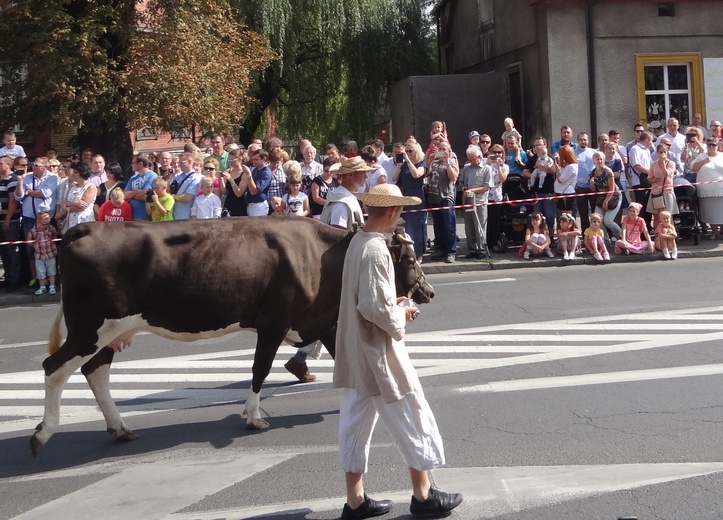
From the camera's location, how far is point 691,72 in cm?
2472

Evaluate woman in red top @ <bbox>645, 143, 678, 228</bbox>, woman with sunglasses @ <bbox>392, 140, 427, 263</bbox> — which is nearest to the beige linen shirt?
woman with sunglasses @ <bbox>392, 140, 427, 263</bbox>

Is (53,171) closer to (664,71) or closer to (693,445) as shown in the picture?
(693,445)

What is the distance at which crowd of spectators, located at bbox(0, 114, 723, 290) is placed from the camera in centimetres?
1448

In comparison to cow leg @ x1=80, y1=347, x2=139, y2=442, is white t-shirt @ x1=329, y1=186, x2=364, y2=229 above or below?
above

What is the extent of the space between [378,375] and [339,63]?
2656 cm

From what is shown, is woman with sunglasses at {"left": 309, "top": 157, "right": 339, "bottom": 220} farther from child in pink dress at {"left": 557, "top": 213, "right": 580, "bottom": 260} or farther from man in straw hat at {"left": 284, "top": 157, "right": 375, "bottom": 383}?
man in straw hat at {"left": 284, "top": 157, "right": 375, "bottom": 383}

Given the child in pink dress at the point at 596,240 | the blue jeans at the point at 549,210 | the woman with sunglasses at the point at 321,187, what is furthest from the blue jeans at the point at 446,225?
the woman with sunglasses at the point at 321,187

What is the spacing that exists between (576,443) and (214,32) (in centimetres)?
1914

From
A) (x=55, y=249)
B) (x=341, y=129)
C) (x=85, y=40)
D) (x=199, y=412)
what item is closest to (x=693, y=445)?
(x=199, y=412)

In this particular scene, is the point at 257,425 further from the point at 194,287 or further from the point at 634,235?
the point at 634,235

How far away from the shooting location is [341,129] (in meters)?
32.3

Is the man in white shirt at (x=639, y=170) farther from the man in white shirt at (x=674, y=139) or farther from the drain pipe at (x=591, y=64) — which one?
the drain pipe at (x=591, y=64)

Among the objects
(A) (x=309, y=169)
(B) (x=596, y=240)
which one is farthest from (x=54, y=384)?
(B) (x=596, y=240)

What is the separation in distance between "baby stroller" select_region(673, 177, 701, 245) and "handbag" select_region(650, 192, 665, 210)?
45 cm
